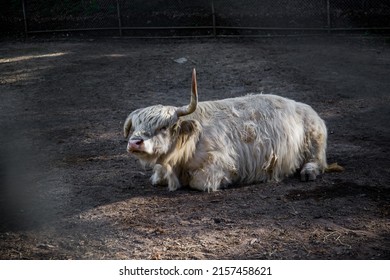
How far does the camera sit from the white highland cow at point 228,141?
485 cm

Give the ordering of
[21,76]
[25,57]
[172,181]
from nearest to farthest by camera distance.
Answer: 1. [172,181]
2. [21,76]
3. [25,57]

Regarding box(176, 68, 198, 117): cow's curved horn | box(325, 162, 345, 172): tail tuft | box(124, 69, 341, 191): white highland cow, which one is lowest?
box(325, 162, 345, 172): tail tuft

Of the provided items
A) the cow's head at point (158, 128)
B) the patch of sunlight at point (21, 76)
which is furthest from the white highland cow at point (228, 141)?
the patch of sunlight at point (21, 76)

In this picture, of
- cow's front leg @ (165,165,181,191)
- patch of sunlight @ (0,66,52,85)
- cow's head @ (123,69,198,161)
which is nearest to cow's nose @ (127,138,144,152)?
cow's head @ (123,69,198,161)

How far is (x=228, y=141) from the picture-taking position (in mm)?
5090

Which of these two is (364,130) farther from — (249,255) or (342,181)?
(249,255)

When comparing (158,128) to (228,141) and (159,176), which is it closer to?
(159,176)

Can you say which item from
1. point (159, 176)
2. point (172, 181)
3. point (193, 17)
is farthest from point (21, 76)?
point (172, 181)

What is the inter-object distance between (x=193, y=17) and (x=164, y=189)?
9.43m

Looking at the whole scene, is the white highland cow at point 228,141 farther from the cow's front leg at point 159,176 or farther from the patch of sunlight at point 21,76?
the patch of sunlight at point 21,76

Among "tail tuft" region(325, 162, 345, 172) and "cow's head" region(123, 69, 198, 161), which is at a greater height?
"cow's head" region(123, 69, 198, 161)

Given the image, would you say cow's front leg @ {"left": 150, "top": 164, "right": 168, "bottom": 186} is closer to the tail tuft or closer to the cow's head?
the cow's head

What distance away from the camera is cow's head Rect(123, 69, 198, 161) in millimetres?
4703

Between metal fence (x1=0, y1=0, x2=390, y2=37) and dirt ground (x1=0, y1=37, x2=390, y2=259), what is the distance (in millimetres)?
1579
